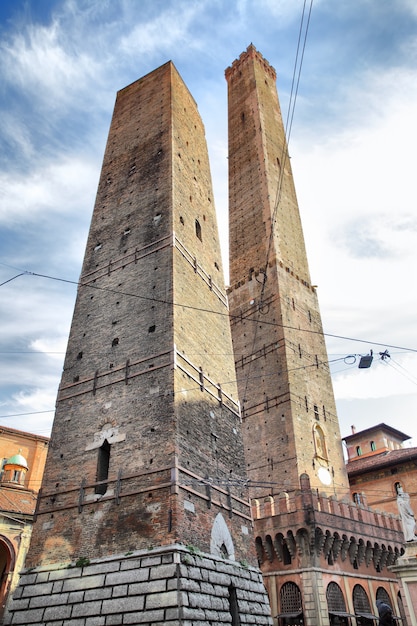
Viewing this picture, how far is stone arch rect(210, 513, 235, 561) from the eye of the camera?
10.8 metres

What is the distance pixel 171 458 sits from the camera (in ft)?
34.5

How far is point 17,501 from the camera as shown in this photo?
2091 cm

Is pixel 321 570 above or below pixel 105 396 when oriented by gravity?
below

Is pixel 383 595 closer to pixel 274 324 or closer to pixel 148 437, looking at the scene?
pixel 274 324

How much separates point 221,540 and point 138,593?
2537 mm

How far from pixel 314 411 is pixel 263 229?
998 centimetres

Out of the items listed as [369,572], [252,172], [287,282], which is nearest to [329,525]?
[369,572]

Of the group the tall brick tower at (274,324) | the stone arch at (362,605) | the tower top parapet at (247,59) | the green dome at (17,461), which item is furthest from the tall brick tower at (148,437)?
the tower top parapet at (247,59)

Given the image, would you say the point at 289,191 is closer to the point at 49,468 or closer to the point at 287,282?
the point at 287,282

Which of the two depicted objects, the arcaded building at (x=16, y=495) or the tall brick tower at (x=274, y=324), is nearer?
the arcaded building at (x=16, y=495)

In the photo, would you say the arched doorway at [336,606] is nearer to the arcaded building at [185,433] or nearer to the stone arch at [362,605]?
the arcaded building at [185,433]

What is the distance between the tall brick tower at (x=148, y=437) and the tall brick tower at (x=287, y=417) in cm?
471

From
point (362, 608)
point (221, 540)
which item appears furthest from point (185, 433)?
point (362, 608)

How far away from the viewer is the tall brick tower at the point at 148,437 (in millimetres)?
9562
